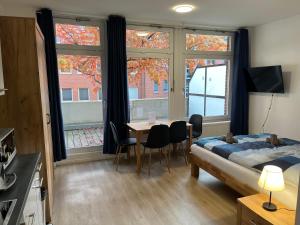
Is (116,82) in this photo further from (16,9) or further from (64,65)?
(16,9)

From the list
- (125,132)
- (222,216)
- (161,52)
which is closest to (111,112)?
(125,132)

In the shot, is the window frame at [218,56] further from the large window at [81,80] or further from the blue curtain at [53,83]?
the blue curtain at [53,83]

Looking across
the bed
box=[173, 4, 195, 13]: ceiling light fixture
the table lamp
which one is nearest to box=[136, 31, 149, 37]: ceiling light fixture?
box=[173, 4, 195, 13]: ceiling light fixture

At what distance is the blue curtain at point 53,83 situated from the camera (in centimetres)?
364

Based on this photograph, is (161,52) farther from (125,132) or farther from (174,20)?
(125,132)

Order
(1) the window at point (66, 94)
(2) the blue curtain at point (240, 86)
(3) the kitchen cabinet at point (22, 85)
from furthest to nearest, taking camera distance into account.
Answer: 1. (2) the blue curtain at point (240, 86)
2. (1) the window at point (66, 94)
3. (3) the kitchen cabinet at point (22, 85)

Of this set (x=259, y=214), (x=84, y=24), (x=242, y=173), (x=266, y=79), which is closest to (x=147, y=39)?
(x=84, y=24)

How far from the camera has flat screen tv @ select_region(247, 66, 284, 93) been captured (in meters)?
4.39

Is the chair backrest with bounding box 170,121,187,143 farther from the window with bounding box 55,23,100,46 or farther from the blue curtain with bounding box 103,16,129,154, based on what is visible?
the window with bounding box 55,23,100,46

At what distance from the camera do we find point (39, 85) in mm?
2197

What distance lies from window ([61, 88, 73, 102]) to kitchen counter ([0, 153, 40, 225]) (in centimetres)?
233

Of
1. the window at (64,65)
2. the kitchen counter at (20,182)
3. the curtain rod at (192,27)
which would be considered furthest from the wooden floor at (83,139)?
the kitchen counter at (20,182)

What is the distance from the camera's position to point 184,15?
4145 mm

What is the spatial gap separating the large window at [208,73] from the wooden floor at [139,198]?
193cm
